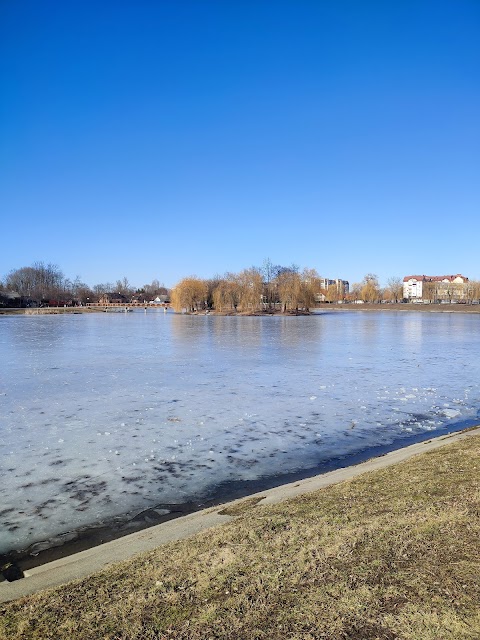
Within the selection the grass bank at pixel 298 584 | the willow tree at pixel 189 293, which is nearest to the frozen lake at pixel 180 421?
the grass bank at pixel 298 584

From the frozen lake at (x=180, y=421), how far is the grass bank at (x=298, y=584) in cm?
186

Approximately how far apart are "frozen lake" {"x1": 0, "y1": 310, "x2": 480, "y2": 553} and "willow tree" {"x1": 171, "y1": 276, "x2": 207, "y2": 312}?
59091 mm

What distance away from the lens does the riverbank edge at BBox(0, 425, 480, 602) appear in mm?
3815

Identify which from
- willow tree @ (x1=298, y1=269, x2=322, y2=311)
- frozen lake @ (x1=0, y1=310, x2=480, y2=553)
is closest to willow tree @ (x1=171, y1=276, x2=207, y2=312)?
willow tree @ (x1=298, y1=269, x2=322, y2=311)

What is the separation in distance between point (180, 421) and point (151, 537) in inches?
208

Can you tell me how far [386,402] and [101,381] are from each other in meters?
8.54

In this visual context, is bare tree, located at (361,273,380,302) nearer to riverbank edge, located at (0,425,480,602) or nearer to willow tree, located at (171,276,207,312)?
willow tree, located at (171,276,207,312)

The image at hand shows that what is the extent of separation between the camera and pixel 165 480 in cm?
670

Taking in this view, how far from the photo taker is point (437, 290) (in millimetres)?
160500

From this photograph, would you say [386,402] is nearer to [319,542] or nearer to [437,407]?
[437,407]

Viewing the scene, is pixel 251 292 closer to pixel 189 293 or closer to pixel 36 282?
pixel 189 293

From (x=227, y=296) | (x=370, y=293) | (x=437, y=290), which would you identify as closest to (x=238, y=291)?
(x=227, y=296)

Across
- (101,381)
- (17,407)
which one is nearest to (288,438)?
(17,407)

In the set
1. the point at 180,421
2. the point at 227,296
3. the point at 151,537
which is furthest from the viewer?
the point at 227,296
